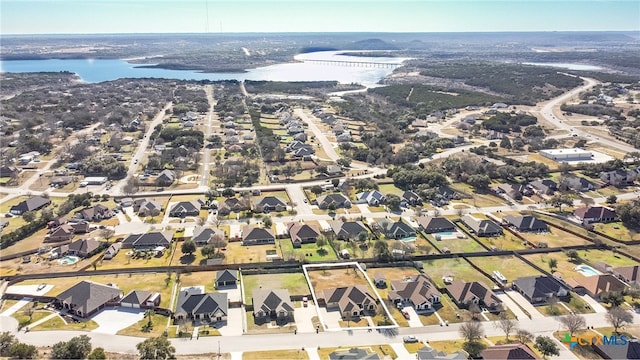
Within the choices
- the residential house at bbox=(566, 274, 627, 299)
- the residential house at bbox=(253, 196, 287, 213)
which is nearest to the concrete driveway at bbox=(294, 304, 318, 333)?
the residential house at bbox=(253, 196, 287, 213)

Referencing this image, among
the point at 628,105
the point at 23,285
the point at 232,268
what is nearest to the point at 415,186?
the point at 232,268

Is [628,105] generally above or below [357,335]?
above

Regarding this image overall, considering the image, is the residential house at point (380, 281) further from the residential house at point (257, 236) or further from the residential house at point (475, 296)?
the residential house at point (257, 236)

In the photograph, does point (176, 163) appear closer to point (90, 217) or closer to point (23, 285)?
point (90, 217)

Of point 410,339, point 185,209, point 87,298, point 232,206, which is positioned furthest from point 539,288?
point 185,209

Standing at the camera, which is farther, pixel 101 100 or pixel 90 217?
pixel 101 100

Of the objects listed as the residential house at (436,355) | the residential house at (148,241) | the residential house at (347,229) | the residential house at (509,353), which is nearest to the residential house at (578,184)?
the residential house at (347,229)
